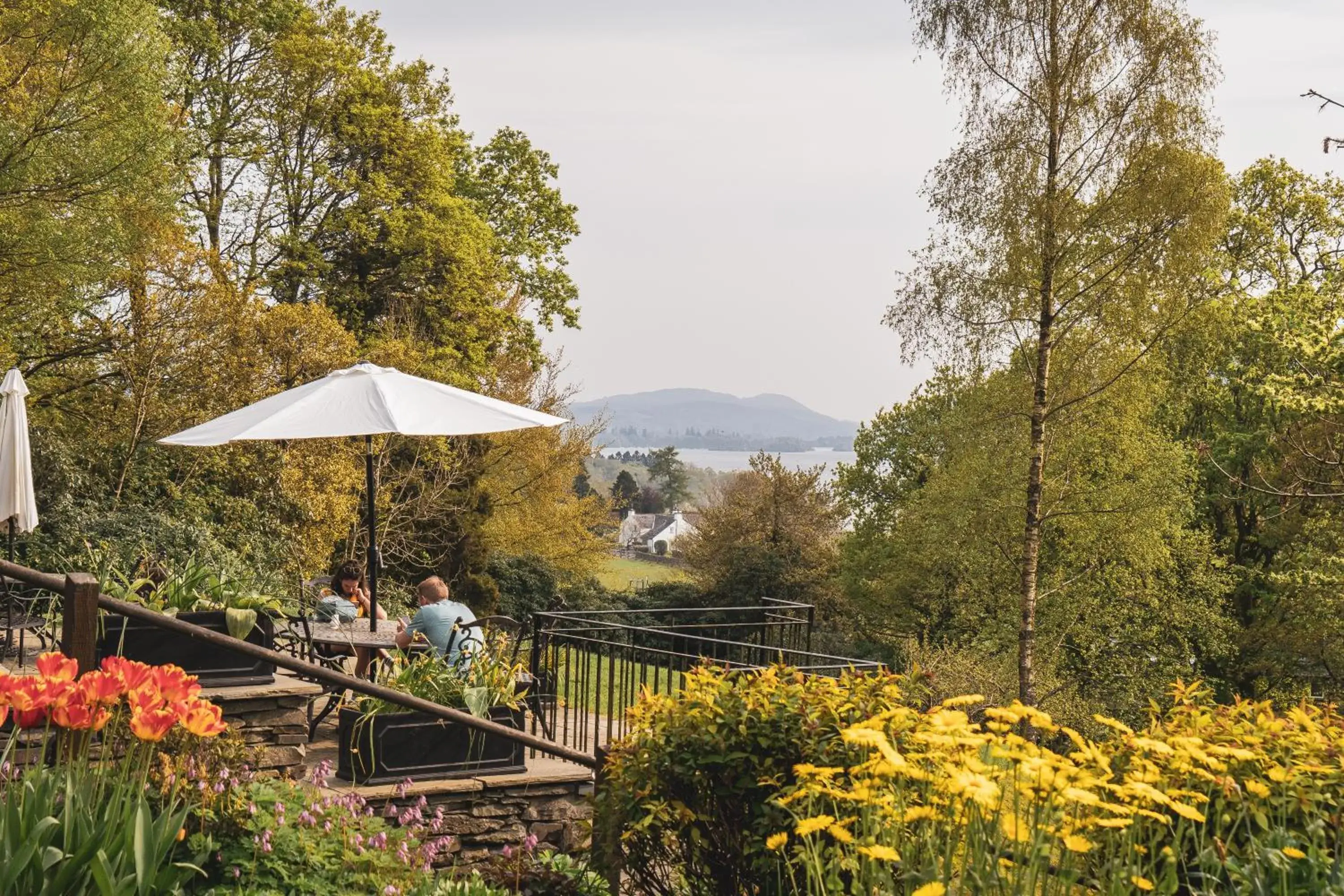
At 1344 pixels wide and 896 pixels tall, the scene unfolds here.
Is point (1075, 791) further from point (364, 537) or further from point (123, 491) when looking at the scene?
point (364, 537)

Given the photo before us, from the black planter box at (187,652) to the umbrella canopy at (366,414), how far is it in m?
1.41

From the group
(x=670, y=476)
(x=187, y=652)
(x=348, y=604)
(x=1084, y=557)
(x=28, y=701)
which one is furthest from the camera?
(x=670, y=476)

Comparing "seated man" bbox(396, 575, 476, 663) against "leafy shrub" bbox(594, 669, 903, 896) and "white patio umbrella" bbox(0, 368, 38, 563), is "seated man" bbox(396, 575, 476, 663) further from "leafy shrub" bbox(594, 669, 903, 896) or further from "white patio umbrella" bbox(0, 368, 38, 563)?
"white patio umbrella" bbox(0, 368, 38, 563)

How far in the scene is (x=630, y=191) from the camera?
20.6m

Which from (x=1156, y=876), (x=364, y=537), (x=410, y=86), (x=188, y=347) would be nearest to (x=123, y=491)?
(x=188, y=347)

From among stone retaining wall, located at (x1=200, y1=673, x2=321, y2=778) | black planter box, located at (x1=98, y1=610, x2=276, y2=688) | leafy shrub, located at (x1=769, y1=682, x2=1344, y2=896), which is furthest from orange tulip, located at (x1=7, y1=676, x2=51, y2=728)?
black planter box, located at (x1=98, y1=610, x2=276, y2=688)

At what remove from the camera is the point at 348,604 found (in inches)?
342

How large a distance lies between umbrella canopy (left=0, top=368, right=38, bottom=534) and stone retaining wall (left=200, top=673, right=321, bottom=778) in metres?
4.23

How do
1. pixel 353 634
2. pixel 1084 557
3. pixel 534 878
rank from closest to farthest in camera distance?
pixel 534 878 < pixel 353 634 < pixel 1084 557

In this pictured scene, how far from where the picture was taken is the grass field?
40.9m

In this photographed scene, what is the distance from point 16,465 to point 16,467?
11 millimetres

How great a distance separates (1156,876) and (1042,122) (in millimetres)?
16864

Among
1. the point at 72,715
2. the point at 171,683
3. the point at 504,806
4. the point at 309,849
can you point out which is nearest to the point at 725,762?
the point at 309,849

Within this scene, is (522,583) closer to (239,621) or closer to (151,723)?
(239,621)
